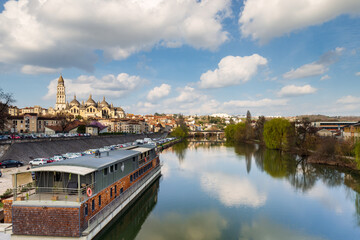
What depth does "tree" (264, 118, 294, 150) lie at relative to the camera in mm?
58969

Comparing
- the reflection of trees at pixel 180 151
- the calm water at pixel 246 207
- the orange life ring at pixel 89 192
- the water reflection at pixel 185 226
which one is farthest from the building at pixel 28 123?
the orange life ring at pixel 89 192

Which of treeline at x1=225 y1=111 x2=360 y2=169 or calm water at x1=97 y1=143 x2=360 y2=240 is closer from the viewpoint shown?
calm water at x1=97 y1=143 x2=360 y2=240

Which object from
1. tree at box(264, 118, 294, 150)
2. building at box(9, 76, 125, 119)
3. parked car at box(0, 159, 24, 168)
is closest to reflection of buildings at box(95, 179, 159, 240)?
parked car at box(0, 159, 24, 168)

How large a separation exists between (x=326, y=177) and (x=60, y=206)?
34.2m

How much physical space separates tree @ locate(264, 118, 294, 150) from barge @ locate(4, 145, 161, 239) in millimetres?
49875

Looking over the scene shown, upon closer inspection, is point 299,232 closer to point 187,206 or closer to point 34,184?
point 187,206

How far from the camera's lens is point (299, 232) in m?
17.6

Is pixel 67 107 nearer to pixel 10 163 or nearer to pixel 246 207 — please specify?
pixel 10 163

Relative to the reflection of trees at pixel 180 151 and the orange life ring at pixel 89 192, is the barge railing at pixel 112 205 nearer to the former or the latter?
the orange life ring at pixel 89 192

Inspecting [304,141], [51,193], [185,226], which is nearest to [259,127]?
[304,141]

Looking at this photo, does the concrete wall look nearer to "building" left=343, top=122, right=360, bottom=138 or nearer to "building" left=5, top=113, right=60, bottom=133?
"building" left=5, top=113, right=60, bottom=133

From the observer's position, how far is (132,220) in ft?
64.4

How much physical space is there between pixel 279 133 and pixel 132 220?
5028 centimetres

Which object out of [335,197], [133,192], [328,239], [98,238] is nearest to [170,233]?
[98,238]
